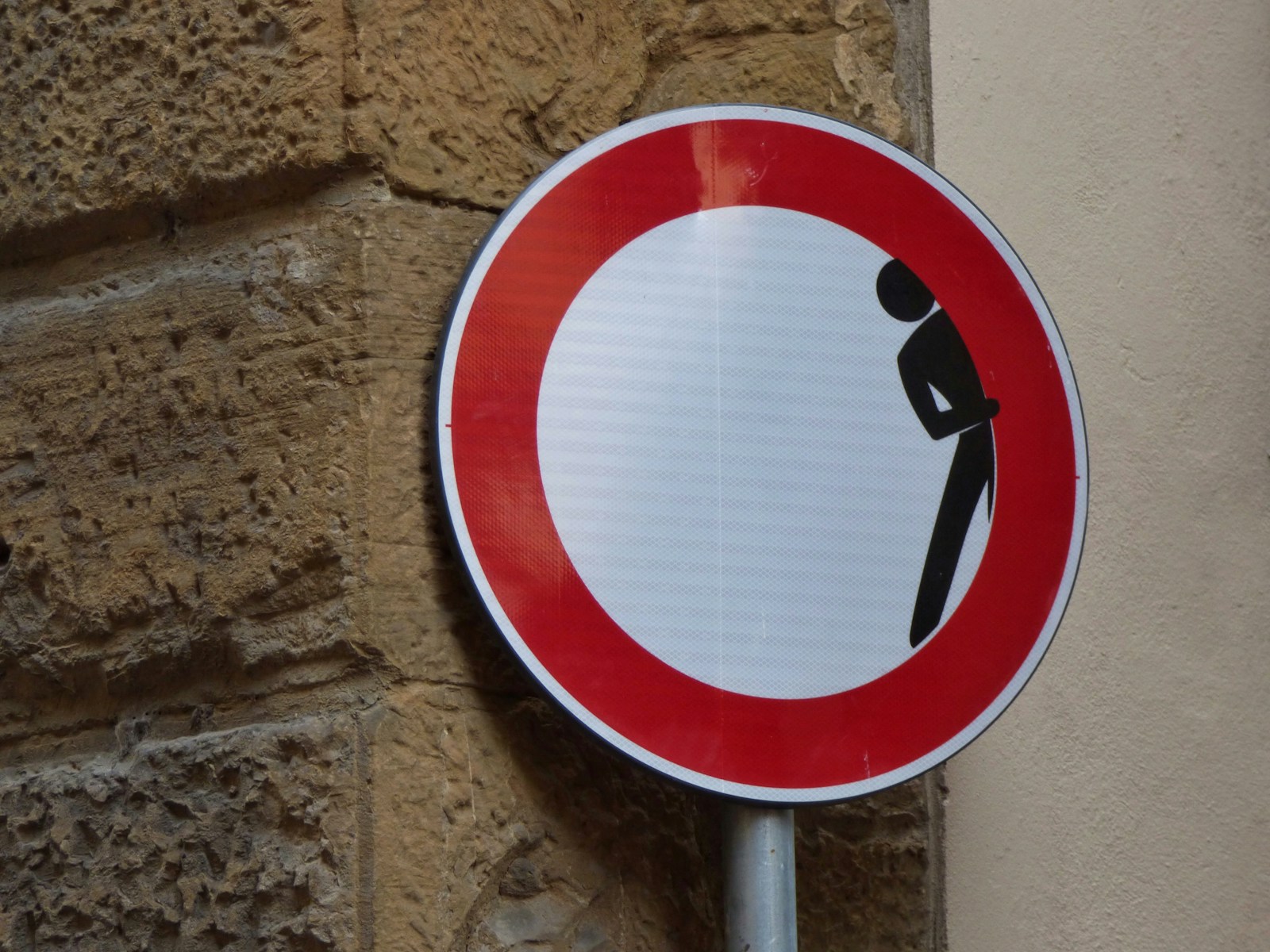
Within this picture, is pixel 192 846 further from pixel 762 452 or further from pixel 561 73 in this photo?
pixel 561 73

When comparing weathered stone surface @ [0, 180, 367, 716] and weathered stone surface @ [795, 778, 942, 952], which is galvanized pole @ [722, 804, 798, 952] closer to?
weathered stone surface @ [795, 778, 942, 952]

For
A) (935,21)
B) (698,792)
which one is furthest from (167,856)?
(935,21)

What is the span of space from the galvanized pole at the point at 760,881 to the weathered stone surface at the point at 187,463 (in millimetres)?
344

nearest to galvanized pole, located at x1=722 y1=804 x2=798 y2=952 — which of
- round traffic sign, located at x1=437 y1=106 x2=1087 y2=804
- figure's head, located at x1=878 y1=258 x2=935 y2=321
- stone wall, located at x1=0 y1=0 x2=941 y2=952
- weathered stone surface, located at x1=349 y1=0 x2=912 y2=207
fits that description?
round traffic sign, located at x1=437 y1=106 x2=1087 y2=804

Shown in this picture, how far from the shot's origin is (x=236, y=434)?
1.48m

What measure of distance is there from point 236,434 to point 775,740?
514 millimetres

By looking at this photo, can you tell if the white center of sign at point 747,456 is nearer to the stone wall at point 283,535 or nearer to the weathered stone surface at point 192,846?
the stone wall at point 283,535

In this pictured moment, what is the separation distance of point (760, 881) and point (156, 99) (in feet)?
2.82

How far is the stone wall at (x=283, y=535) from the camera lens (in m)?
1.39

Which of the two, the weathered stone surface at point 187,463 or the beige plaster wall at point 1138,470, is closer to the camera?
the weathered stone surface at point 187,463

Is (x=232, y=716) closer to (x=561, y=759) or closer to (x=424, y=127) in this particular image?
(x=561, y=759)

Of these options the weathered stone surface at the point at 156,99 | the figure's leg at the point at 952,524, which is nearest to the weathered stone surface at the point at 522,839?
the figure's leg at the point at 952,524

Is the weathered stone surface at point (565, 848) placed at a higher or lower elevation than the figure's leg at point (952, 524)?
lower

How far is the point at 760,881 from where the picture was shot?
137cm
